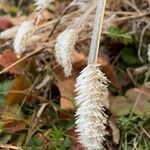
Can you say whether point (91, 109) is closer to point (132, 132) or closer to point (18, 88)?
point (132, 132)

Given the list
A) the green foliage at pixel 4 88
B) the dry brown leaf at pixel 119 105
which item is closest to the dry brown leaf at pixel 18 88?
the green foliage at pixel 4 88

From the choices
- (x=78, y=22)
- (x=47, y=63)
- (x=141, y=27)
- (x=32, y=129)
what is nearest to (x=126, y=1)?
(x=141, y=27)

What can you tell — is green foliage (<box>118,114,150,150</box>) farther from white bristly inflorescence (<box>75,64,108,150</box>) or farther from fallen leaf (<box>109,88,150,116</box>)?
white bristly inflorescence (<box>75,64,108,150</box>)

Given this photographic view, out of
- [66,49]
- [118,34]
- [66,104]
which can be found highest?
[118,34]

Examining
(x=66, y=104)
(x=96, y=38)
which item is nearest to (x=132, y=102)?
(x=66, y=104)

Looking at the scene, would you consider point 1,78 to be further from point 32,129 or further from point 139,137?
point 139,137

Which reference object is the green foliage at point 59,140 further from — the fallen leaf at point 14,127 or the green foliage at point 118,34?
the green foliage at point 118,34
